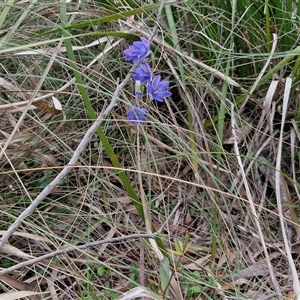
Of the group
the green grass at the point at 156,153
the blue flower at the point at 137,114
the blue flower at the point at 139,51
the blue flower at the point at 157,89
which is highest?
the blue flower at the point at 139,51

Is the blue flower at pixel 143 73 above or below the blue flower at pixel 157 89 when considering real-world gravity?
above

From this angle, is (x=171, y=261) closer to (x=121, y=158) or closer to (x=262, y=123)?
(x=121, y=158)

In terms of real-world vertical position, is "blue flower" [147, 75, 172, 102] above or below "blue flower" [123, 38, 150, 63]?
below

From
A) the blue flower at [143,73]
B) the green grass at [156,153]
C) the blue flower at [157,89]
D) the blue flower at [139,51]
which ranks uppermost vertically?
the blue flower at [139,51]

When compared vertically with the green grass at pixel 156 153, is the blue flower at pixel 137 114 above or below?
above

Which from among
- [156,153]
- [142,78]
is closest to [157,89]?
[142,78]

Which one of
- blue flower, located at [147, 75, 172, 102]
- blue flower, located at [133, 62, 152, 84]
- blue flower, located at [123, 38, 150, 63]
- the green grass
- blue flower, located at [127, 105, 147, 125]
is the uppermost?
blue flower, located at [123, 38, 150, 63]

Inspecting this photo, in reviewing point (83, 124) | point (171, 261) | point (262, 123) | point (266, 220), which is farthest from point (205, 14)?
point (171, 261)

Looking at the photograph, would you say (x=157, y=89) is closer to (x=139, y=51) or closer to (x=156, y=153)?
(x=139, y=51)
